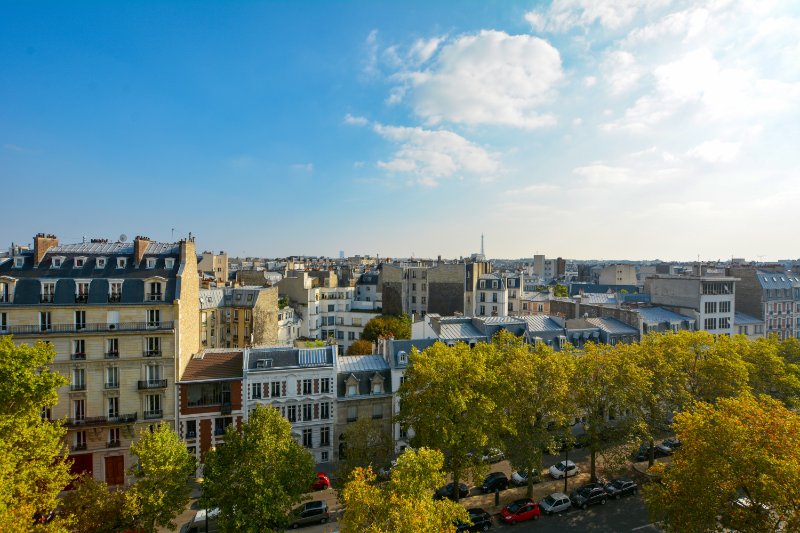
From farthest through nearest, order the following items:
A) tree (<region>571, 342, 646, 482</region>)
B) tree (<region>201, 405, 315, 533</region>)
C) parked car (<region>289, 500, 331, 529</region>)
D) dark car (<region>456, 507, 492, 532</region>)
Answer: tree (<region>571, 342, 646, 482</region>) → parked car (<region>289, 500, 331, 529</region>) → dark car (<region>456, 507, 492, 532</region>) → tree (<region>201, 405, 315, 533</region>)

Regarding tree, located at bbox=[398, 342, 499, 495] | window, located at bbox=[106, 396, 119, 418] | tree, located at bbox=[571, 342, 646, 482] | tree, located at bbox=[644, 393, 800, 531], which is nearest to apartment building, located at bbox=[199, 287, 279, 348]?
window, located at bbox=[106, 396, 119, 418]

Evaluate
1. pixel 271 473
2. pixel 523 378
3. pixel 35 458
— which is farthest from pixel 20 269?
pixel 523 378

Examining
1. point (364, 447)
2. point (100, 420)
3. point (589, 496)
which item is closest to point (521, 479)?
point (589, 496)

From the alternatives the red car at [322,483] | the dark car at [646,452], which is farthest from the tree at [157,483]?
the dark car at [646,452]

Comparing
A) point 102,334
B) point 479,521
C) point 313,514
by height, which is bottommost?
point 313,514

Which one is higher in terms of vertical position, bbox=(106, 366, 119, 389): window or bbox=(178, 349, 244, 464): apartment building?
bbox=(106, 366, 119, 389): window

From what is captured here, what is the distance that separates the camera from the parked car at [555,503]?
105ft

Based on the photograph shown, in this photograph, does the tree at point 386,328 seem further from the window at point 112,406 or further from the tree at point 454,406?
the window at point 112,406

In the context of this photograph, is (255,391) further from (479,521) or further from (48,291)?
(479,521)

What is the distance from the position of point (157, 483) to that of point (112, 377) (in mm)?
15916

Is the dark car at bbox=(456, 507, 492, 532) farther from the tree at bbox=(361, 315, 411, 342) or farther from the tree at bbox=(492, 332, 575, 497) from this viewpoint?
the tree at bbox=(361, 315, 411, 342)

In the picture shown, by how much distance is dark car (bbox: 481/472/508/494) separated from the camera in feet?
116

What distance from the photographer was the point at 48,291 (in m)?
36.0

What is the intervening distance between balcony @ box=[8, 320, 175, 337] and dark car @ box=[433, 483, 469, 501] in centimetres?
2620
